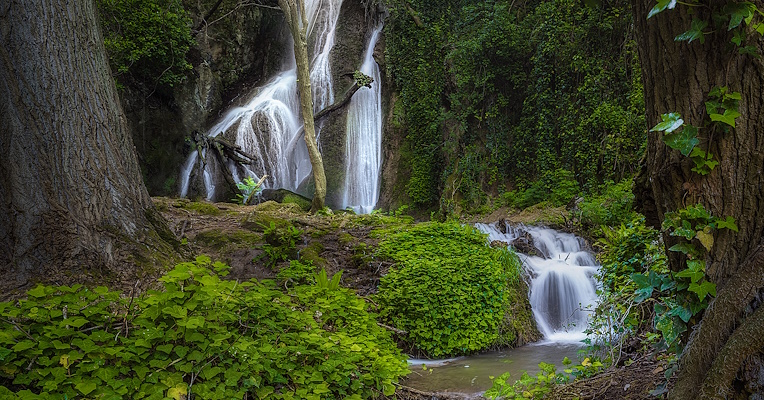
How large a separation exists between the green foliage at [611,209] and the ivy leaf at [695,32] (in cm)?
721

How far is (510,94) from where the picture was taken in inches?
616

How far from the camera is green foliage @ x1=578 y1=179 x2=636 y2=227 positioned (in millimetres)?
9406

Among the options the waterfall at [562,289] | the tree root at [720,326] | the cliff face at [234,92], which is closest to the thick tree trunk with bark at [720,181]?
the tree root at [720,326]

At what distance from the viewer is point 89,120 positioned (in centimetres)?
Result: 437

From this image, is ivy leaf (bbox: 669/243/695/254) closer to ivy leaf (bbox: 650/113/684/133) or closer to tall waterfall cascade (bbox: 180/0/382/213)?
ivy leaf (bbox: 650/113/684/133)

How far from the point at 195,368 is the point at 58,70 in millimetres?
2992

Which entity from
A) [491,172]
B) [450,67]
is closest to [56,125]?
[491,172]

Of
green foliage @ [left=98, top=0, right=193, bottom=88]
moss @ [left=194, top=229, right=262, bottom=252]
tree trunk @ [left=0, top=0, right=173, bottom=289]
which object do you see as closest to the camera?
tree trunk @ [left=0, top=0, right=173, bottom=289]

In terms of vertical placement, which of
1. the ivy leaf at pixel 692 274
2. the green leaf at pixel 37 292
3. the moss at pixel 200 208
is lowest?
the green leaf at pixel 37 292

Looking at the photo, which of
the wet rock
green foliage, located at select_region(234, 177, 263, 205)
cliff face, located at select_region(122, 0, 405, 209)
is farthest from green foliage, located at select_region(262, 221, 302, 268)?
cliff face, located at select_region(122, 0, 405, 209)

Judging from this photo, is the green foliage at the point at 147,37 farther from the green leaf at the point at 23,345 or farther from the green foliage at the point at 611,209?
the green foliage at the point at 611,209

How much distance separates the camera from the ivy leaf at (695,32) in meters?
2.14

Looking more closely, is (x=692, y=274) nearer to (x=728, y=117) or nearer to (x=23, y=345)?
(x=728, y=117)

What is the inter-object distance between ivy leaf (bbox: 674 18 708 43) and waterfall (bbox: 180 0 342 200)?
14233mm
